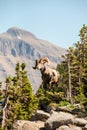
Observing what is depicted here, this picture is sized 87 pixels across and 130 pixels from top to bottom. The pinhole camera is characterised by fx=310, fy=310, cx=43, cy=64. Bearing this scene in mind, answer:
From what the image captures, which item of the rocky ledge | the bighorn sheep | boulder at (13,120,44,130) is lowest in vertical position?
boulder at (13,120,44,130)

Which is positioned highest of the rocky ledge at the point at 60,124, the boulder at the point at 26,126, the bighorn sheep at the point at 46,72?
the bighorn sheep at the point at 46,72

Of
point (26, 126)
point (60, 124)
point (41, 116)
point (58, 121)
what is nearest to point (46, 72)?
point (41, 116)

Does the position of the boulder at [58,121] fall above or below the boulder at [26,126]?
above

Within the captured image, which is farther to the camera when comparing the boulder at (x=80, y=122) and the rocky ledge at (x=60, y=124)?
the boulder at (x=80, y=122)

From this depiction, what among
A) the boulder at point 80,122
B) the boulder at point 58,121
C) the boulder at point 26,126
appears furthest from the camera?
the boulder at point 26,126

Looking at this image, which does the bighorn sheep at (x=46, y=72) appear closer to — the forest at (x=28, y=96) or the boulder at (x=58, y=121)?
the forest at (x=28, y=96)

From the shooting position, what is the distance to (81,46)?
7206 centimetres

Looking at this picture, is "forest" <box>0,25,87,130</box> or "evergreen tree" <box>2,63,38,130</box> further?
"evergreen tree" <box>2,63,38,130</box>

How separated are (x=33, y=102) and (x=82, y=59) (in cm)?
1703

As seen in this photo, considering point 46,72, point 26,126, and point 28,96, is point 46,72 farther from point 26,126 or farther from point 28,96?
point 26,126

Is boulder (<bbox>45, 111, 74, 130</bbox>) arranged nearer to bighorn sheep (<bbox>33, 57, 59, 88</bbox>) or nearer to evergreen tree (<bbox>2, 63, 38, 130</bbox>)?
bighorn sheep (<bbox>33, 57, 59, 88</bbox>)

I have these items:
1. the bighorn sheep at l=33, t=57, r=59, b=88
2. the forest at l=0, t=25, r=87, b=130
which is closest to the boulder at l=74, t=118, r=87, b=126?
the forest at l=0, t=25, r=87, b=130

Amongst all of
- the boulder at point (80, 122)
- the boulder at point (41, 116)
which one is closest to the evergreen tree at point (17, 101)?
the boulder at point (41, 116)

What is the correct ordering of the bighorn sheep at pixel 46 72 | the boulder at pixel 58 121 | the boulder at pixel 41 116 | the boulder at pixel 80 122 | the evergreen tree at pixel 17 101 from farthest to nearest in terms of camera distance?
1. the evergreen tree at pixel 17 101
2. the bighorn sheep at pixel 46 72
3. the boulder at pixel 41 116
4. the boulder at pixel 58 121
5. the boulder at pixel 80 122
